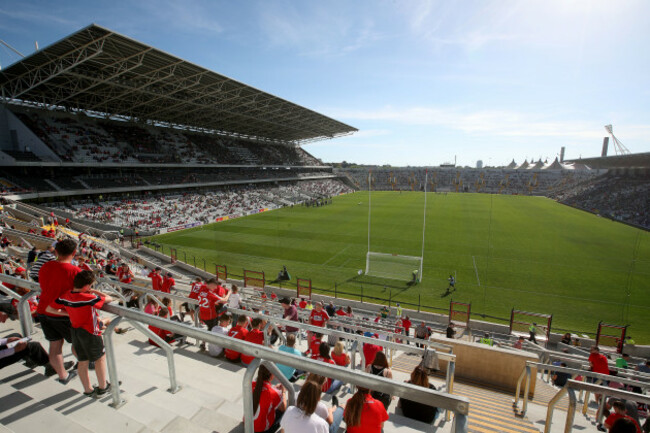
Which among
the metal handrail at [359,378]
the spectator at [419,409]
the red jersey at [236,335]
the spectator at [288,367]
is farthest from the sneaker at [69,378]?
the spectator at [419,409]

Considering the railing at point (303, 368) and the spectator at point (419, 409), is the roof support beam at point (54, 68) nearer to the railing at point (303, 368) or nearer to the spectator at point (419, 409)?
the railing at point (303, 368)

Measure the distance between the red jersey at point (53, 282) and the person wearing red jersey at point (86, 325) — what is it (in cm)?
10

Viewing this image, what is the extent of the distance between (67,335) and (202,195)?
44.4 meters

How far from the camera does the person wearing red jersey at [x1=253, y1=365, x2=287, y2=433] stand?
8.63ft

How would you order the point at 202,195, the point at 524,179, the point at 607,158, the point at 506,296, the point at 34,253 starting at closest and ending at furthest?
the point at 34,253
the point at 506,296
the point at 202,195
the point at 607,158
the point at 524,179

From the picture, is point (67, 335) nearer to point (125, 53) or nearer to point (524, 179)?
point (125, 53)

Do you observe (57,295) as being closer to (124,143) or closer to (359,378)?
(359,378)

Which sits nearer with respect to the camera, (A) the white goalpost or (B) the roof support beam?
(A) the white goalpost

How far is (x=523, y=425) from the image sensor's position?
4.77 meters

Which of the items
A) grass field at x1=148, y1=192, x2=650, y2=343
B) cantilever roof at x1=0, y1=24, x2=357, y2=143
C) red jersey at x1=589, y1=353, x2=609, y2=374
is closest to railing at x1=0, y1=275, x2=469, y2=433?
red jersey at x1=589, y1=353, x2=609, y2=374

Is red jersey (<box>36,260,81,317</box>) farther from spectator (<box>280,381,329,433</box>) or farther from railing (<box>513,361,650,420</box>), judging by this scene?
railing (<box>513,361,650,420</box>)

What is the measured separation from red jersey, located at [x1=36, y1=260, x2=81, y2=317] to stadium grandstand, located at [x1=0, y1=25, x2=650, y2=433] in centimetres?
3

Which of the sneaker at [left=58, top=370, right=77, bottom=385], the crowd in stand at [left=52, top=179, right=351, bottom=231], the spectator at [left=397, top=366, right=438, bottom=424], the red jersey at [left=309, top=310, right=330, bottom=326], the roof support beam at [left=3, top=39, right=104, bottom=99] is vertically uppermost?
the roof support beam at [left=3, top=39, right=104, bottom=99]

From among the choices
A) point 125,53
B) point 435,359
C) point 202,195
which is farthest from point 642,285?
point 202,195
